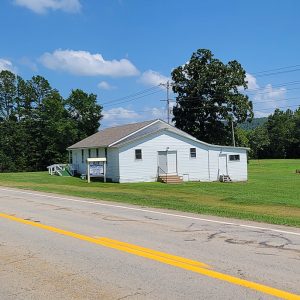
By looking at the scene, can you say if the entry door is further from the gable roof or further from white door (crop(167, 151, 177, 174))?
the gable roof

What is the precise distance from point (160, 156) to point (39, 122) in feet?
129

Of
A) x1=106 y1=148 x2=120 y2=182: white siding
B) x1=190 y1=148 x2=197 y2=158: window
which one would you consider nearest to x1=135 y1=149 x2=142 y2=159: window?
x1=106 y1=148 x2=120 y2=182: white siding

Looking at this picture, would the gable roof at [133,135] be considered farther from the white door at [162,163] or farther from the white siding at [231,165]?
the white door at [162,163]

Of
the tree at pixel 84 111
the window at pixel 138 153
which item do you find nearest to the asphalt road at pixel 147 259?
the window at pixel 138 153

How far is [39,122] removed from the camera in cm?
7338

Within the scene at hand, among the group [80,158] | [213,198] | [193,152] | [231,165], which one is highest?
[193,152]

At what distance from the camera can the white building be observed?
37469mm

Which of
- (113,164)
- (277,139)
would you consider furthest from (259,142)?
(113,164)

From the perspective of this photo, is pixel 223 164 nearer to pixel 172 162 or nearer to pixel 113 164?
pixel 172 162

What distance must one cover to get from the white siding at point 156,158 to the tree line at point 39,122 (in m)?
32.5

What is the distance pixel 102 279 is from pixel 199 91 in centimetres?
5891

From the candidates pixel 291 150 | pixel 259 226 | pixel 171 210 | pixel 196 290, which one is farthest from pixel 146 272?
pixel 291 150

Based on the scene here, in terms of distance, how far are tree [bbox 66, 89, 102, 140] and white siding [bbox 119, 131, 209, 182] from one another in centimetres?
3609

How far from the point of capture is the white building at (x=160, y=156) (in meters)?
37.5
